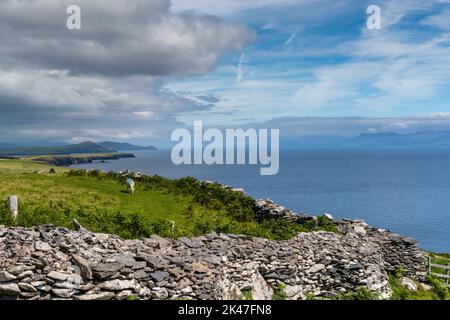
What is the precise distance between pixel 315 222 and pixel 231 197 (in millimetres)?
8280

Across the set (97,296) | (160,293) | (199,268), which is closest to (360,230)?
(199,268)

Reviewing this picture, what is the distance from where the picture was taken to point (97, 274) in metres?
12.0

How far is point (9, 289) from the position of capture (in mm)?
11133

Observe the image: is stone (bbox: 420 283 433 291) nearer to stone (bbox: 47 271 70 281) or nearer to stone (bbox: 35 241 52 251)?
stone (bbox: 47 271 70 281)

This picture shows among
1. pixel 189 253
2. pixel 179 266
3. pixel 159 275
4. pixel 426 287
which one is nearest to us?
pixel 159 275

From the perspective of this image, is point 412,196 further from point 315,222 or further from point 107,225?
point 107,225

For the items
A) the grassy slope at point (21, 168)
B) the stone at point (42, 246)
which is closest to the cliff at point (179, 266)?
the stone at point (42, 246)

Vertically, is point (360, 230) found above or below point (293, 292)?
above

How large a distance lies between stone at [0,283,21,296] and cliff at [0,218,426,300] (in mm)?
25

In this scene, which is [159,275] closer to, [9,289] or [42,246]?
[42,246]

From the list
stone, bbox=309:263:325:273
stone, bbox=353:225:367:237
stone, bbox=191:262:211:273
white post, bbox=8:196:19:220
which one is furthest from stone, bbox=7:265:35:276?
stone, bbox=353:225:367:237

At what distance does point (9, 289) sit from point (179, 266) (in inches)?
202

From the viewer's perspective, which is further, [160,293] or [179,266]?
[179,266]
